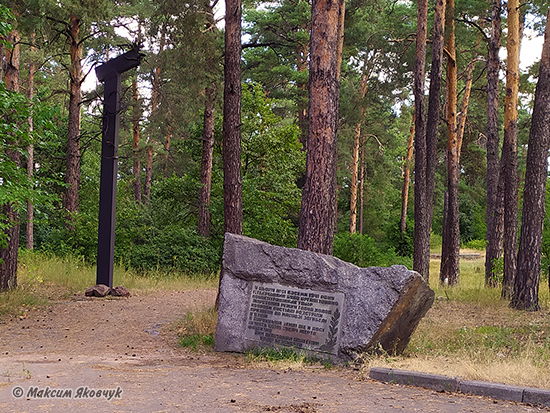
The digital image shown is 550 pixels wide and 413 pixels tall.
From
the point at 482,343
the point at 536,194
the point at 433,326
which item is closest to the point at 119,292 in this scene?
the point at 433,326

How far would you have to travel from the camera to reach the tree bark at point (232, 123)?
11336mm

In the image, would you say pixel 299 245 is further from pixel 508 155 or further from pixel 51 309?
pixel 508 155

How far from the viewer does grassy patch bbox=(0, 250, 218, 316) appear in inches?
502

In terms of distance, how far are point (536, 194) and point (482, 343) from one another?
4911 millimetres

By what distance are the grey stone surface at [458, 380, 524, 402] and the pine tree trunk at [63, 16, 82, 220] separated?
655 inches

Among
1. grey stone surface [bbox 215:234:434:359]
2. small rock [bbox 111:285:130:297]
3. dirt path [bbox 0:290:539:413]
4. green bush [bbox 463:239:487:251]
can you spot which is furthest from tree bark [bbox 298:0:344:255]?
green bush [bbox 463:239:487:251]

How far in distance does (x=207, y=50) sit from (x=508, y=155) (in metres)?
8.74

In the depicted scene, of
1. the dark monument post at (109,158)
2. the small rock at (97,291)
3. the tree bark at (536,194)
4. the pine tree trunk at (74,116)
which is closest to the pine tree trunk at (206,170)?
the pine tree trunk at (74,116)

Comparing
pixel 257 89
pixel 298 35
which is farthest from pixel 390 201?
pixel 257 89

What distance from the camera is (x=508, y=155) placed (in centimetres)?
1565

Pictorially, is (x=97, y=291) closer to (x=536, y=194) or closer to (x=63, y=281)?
(x=63, y=281)

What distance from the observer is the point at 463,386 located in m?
5.95

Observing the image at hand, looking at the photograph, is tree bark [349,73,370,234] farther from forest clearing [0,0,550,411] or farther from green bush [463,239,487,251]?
green bush [463,239,487,251]

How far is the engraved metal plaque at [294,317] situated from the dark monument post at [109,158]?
22.3 feet
